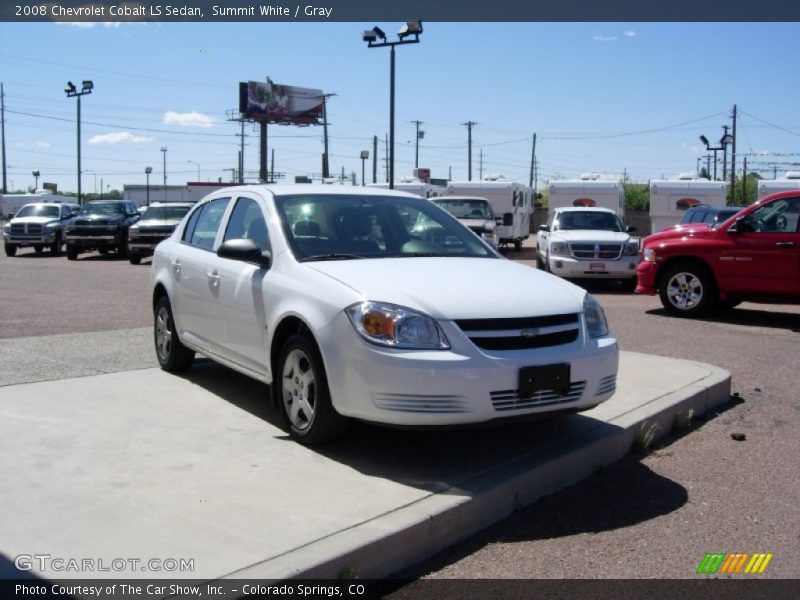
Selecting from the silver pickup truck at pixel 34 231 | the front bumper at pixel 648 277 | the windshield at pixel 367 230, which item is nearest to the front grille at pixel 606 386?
the windshield at pixel 367 230

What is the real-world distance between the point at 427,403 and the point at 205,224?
3260 millimetres

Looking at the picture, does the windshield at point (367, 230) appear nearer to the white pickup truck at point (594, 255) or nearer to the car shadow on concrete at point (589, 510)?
the car shadow on concrete at point (589, 510)

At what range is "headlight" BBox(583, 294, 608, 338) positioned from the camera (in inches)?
211

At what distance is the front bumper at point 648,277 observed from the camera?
1351 cm

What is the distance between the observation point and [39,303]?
1329cm

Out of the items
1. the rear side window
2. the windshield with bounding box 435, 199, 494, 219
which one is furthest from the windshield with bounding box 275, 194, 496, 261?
the windshield with bounding box 435, 199, 494, 219

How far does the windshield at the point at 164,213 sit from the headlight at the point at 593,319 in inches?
877

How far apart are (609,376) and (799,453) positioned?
162 cm

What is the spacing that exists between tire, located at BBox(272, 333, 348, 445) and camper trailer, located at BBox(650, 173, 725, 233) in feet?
83.6

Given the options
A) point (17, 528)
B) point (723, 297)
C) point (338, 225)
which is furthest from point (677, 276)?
point (17, 528)

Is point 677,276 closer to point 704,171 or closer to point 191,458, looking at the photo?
point 191,458

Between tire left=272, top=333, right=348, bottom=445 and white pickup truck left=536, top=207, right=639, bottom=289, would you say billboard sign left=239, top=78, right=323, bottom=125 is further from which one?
tire left=272, top=333, right=348, bottom=445

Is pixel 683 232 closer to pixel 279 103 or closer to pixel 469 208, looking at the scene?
pixel 469 208

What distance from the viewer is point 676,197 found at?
29406 millimetres
